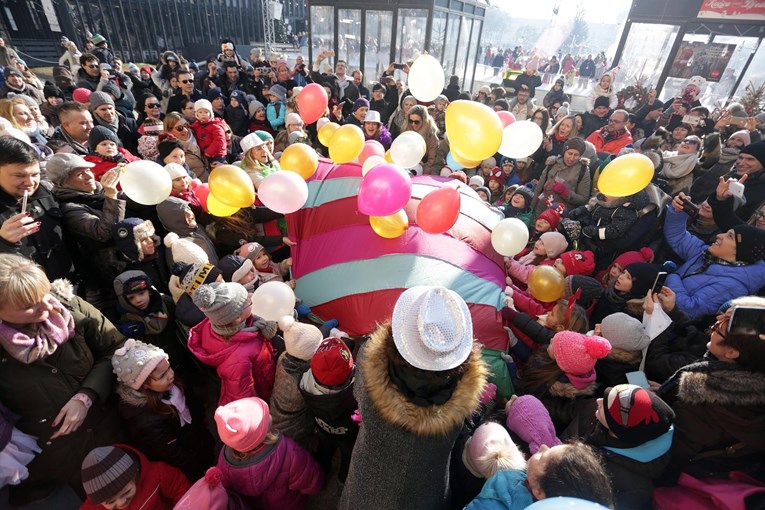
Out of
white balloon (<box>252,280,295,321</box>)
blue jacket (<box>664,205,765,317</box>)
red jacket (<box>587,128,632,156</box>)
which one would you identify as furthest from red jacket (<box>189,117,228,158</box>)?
red jacket (<box>587,128,632,156</box>)

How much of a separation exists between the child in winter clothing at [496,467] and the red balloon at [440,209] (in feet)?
5.16

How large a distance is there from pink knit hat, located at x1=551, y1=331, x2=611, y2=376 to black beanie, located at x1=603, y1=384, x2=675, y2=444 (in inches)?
14.7

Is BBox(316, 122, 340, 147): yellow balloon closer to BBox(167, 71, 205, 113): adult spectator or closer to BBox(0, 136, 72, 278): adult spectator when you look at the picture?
BBox(0, 136, 72, 278): adult spectator

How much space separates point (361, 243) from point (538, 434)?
1935 mm

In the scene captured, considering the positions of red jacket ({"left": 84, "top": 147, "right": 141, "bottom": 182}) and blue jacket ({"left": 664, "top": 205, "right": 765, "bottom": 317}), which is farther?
red jacket ({"left": 84, "top": 147, "right": 141, "bottom": 182})

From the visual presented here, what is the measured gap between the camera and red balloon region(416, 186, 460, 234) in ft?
9.24

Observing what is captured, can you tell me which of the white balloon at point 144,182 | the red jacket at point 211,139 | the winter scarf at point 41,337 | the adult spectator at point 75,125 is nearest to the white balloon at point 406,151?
the white balloon at point 144,182

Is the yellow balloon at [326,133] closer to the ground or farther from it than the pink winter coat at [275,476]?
farther from it

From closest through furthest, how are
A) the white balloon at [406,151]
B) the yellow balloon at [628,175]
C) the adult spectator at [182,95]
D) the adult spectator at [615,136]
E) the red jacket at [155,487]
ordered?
the red jacket at [155,487] → the yellow balloon at [628,175] → the white balloon at [406,151] → the adult spectator at [615,136] → the adult spectator at [182,95]

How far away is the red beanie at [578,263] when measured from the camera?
10.2 feet

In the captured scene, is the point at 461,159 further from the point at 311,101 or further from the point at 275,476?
the point at 275,476

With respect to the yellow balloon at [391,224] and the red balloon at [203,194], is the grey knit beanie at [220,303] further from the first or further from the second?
the red balloon at [203,194]

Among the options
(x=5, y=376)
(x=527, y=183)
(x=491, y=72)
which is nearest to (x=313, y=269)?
(x=5, y=376)

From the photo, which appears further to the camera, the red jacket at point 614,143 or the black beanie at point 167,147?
the red jacket at point 614,143
